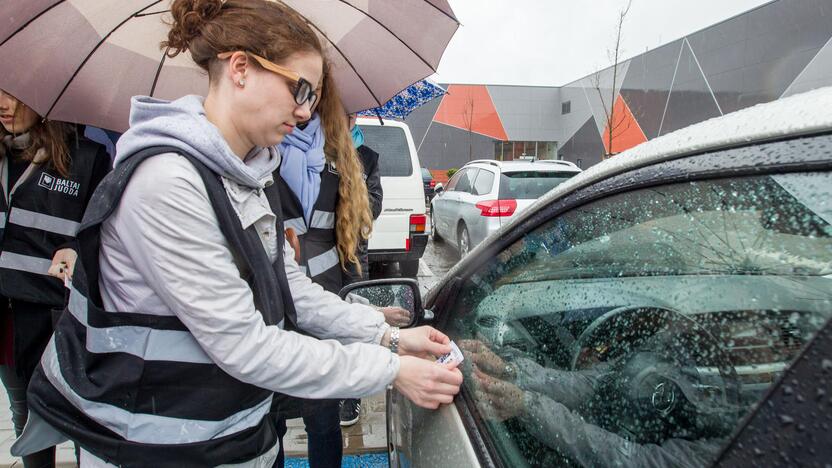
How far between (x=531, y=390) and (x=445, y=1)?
193cm

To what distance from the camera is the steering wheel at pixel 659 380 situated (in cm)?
78

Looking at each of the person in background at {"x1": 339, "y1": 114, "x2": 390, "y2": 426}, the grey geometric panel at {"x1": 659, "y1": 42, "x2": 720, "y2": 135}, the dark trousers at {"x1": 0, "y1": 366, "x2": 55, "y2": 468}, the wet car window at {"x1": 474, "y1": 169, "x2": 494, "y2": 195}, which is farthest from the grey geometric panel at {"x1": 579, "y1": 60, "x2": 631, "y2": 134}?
the dark trousers at {"x1": 0, "y1": 366, "x2": 55, "y2": 468}

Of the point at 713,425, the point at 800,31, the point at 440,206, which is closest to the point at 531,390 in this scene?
the point at 713,425

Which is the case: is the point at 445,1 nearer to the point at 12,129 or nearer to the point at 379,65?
the point at 379,65

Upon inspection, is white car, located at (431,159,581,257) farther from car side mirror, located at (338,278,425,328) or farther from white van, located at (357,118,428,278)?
car side mirror, located at (338,278,425,328)

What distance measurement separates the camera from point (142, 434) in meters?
1.13

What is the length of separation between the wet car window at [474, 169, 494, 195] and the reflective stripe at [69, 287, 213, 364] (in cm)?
641

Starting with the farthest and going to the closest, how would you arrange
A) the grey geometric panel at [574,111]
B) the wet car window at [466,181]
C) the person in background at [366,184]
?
the grey geometric panel at [574,111], the wet car window at [466,181], the person in background at [366,184]

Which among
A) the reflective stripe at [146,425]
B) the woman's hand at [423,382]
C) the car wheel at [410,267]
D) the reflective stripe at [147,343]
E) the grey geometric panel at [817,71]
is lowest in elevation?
the car wheel at [410,267]

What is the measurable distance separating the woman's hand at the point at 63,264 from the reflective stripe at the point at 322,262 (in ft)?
3.12

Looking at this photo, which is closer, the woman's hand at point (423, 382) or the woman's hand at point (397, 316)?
the woman's hand at point (423, 382)

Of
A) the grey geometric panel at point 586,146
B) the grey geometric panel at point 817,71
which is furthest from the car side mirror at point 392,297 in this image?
the grey geometric panel at point 586,146

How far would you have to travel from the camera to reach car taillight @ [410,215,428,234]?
5523mm

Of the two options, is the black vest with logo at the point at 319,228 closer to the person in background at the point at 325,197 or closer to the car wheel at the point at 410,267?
the person in background at the point at 325,197
